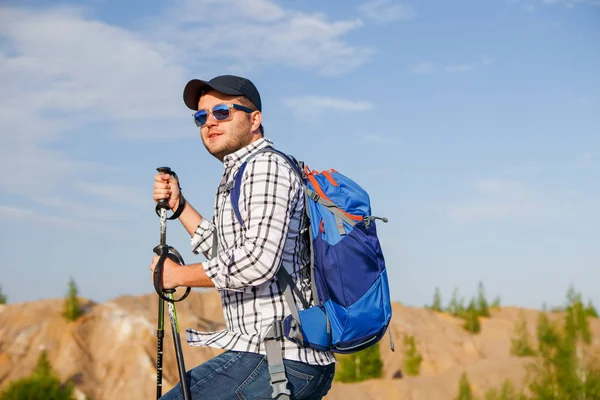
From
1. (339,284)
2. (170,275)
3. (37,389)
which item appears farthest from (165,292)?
(37,389)

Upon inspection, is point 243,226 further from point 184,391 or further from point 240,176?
point 184,391

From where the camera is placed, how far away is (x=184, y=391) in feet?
9.18

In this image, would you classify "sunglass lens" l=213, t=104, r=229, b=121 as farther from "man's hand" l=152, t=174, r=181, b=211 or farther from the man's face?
"man's hand" l=152, t=174, r=181, b=211

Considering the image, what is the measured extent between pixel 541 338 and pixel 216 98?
19589 millimetres

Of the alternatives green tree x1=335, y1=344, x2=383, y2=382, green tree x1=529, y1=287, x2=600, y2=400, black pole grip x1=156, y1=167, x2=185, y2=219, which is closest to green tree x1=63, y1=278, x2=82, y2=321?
green tree x1=335, y1=344, x2=383, y2=382

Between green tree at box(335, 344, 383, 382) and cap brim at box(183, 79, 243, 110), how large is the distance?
67.6ft

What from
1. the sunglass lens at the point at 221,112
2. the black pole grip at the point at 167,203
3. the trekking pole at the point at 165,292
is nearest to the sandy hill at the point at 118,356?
the black pole grip at the point at 167,203

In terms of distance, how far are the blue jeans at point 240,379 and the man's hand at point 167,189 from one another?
36.7 inches

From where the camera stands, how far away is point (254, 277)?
2.76 metres

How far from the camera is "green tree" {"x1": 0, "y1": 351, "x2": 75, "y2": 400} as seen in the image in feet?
59.5

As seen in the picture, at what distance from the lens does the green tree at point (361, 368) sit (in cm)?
2331

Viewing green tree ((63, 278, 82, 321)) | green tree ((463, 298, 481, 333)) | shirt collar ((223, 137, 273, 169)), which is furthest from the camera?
green tree ((463, 298, 481, 333))

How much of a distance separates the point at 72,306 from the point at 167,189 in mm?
21352

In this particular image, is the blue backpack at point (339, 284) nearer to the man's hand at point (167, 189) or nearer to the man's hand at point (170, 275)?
the man's hand at point (170, 275)
